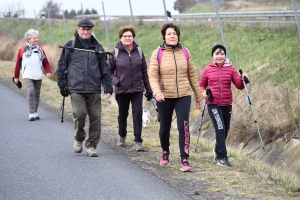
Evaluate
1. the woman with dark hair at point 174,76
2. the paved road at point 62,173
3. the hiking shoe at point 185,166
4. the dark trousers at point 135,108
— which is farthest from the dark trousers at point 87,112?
the hiking shoe at point 185,166

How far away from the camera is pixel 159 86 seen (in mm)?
9484

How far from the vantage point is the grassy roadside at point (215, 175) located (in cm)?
801

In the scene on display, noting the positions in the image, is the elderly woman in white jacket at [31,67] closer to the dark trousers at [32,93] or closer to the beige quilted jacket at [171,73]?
the dark trousers at [32,93]

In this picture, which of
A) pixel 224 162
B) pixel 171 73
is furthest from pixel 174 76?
pixel 224 162

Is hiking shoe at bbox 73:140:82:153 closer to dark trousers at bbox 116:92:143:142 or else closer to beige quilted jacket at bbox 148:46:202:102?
dark trousers at bbox 116:92:143:142

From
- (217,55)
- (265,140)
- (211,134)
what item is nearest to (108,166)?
(217,55)

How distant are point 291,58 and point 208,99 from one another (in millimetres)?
→ 4130

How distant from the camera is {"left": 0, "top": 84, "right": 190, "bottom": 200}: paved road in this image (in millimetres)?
7965

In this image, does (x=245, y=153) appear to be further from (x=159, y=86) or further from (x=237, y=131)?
(x=159, y=86)

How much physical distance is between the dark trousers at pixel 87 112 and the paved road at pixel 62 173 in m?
0.25

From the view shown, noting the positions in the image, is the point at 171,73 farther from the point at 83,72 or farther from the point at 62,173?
the point at 62,173

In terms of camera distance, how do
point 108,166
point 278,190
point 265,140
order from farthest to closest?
point 265,140 → point 108,166 → point 278,190

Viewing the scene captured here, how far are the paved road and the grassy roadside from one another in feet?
0.69

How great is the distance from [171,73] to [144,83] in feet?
5.66
